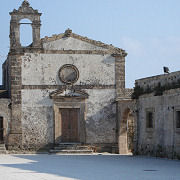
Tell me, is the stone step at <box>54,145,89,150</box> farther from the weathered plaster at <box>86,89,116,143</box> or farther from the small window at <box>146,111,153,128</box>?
the small window at <box>146,111,153,128</box>

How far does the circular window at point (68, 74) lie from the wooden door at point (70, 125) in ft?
5.69

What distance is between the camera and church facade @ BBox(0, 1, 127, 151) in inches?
1138

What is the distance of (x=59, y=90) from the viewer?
29359mm

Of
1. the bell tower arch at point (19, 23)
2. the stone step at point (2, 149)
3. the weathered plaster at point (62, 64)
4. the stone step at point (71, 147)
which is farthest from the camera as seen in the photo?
the bell tower arch at point (19, 23)

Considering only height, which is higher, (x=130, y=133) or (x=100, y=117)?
(x=100, y=117)

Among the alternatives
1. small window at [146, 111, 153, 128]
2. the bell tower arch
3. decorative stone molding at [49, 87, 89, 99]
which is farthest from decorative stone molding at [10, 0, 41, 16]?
small window at [146, 111, 153, 128]

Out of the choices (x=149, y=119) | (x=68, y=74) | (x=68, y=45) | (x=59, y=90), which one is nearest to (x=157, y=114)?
(x=149, y=119)

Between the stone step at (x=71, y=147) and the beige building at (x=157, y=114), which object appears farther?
the stone step at (x=71, y=147)

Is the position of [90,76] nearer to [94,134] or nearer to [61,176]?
[94,134]

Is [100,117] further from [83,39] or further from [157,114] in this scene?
[157,114]

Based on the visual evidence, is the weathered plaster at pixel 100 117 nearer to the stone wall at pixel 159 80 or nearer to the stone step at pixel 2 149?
the stone wall at pixel 159 80

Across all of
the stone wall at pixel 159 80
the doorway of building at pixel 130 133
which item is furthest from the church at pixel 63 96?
the stone wall at pixel 159 80

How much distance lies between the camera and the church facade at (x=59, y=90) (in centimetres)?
2891

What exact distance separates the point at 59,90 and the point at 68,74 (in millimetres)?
1097
